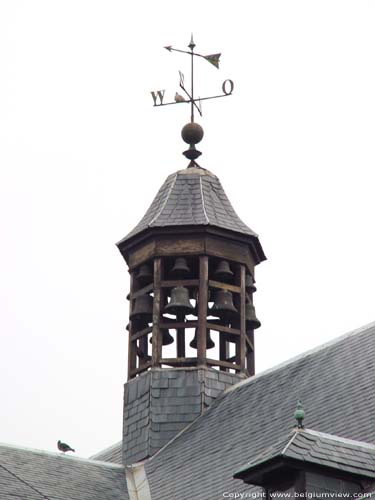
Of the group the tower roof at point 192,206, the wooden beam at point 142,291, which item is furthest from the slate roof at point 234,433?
the tower roof at point 192,206

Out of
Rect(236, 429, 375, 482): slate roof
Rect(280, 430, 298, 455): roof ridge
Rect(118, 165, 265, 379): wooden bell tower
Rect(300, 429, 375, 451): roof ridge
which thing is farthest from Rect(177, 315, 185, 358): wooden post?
Rect(280, 430, 298, 455): roof ridge

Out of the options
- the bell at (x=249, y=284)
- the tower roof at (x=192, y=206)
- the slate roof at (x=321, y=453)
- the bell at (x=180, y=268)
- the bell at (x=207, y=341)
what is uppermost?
the tower roof at (x=192, y=206)

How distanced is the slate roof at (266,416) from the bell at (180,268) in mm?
3477

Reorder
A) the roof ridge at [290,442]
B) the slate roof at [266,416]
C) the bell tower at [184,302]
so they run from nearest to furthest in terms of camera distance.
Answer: the roof ridge at [290,442] < the slate roof at [266,416] < the bell tower at [184,302]

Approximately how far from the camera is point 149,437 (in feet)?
123

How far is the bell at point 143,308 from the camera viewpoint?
39975mm

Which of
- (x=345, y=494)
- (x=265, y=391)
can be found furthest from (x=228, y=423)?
(x=345, y=494)

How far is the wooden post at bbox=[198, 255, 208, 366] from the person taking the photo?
3888 cm

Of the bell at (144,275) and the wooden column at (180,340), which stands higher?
the bell at (144,275)

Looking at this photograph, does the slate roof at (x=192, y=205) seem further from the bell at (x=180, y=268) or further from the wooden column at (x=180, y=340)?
the wooden column at (x=180, y=340)

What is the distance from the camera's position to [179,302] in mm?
39125

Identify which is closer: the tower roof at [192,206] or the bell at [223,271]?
the bell at [223,271]

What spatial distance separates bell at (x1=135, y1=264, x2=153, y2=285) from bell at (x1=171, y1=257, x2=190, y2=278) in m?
0.63

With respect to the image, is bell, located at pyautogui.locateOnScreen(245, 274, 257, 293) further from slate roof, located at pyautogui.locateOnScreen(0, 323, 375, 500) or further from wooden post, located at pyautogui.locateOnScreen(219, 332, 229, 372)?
slate roof, located at pyautogui.locateOnScreen(0, 323, 375, 500)
